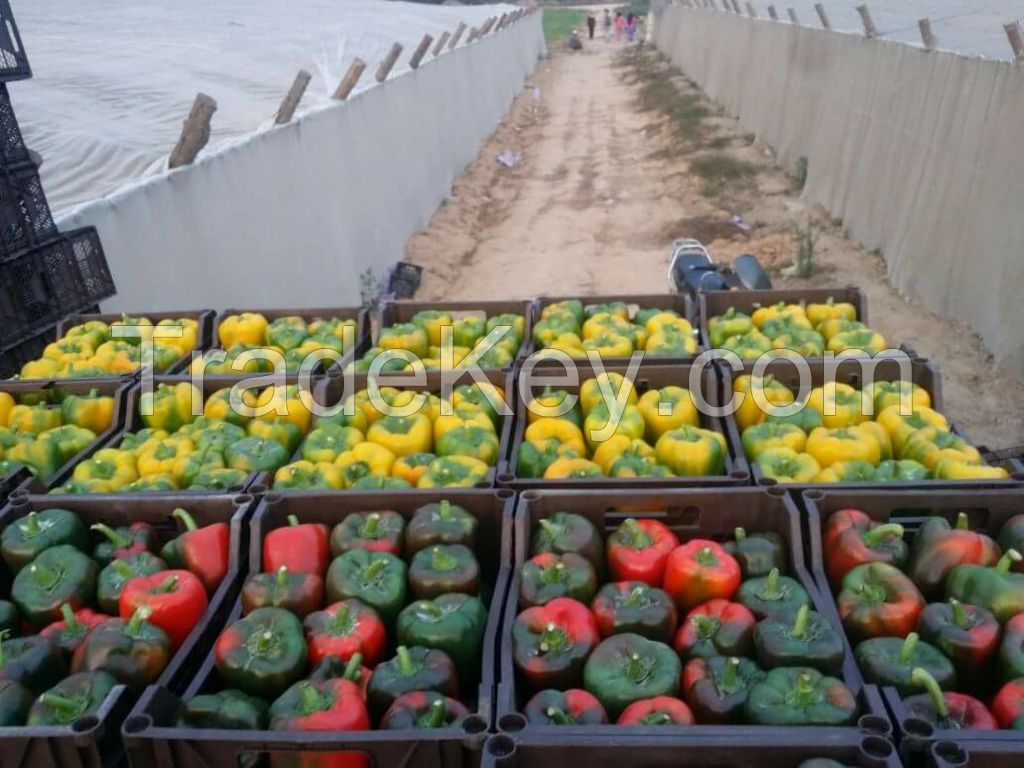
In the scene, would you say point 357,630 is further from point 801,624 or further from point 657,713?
point 801,624

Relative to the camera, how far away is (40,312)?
5.81m

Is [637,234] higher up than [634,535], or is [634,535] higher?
[634,535]

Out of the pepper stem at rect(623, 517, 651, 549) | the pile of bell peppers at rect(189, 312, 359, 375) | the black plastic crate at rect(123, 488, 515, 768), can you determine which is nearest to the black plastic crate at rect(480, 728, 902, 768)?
the black plastic crate at rect(123, 488, 515, 768)

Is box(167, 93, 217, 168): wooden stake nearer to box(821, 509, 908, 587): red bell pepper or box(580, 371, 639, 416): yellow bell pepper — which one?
box(580, 371, 639, 416): yellow bell pepper

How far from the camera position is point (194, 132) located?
738 cm

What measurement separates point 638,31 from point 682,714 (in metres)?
59.4

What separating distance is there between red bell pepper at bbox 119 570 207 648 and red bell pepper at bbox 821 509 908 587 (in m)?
2.26

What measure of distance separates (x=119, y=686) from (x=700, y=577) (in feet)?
6.13

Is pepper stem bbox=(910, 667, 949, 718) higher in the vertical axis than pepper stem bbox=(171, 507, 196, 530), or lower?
higher

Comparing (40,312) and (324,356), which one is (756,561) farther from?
(40,312)

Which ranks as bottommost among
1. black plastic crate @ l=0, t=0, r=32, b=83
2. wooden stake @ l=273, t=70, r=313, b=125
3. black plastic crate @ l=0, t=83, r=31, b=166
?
wooden stake @ l=273, t=70, r=313, b=125

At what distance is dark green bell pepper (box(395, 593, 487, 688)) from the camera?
9.36 ft

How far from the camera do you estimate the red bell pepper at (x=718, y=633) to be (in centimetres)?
276

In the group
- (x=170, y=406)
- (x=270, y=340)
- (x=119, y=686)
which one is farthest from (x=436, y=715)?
(x=270, y=340)
